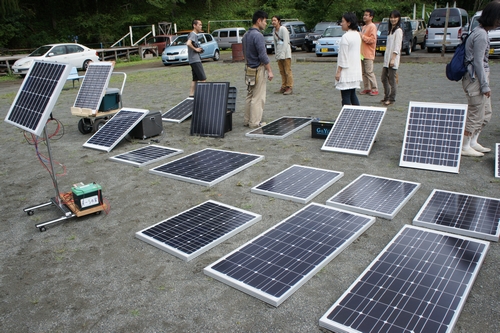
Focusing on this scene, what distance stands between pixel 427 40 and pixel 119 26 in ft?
86.0

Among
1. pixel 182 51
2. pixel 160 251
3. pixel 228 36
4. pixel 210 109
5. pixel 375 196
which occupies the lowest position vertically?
pixel 160 251

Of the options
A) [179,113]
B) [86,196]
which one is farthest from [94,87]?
[86,196]

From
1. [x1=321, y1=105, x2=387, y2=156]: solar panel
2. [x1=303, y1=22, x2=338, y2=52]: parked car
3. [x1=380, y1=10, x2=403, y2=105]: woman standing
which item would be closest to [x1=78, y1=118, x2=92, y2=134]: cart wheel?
[x1=321, y1=105, x2=387, y2=156]: solar panel

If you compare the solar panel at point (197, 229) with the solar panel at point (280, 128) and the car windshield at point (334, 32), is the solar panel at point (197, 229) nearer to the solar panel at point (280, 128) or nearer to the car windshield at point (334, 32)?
the solar panel at point (280, 128)

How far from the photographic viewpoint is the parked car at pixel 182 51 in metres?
22.0

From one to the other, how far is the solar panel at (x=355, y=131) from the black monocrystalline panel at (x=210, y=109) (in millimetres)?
2075

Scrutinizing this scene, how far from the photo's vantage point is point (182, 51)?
22.0 meters

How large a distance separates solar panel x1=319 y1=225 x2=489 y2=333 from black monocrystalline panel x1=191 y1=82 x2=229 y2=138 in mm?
4498

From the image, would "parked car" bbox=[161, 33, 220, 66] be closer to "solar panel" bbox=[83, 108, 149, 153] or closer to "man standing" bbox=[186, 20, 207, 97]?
"man standing" bbox=[186, 20, 207, 97]

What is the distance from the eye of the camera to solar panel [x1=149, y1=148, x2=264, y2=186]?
219 inches

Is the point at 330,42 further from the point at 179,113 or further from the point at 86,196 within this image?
the point at 86,196

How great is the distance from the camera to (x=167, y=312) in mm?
3008

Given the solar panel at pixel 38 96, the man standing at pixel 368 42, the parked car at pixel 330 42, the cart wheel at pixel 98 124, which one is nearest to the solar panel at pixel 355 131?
the man standing at pixel 368 42

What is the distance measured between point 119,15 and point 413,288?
39.7m
